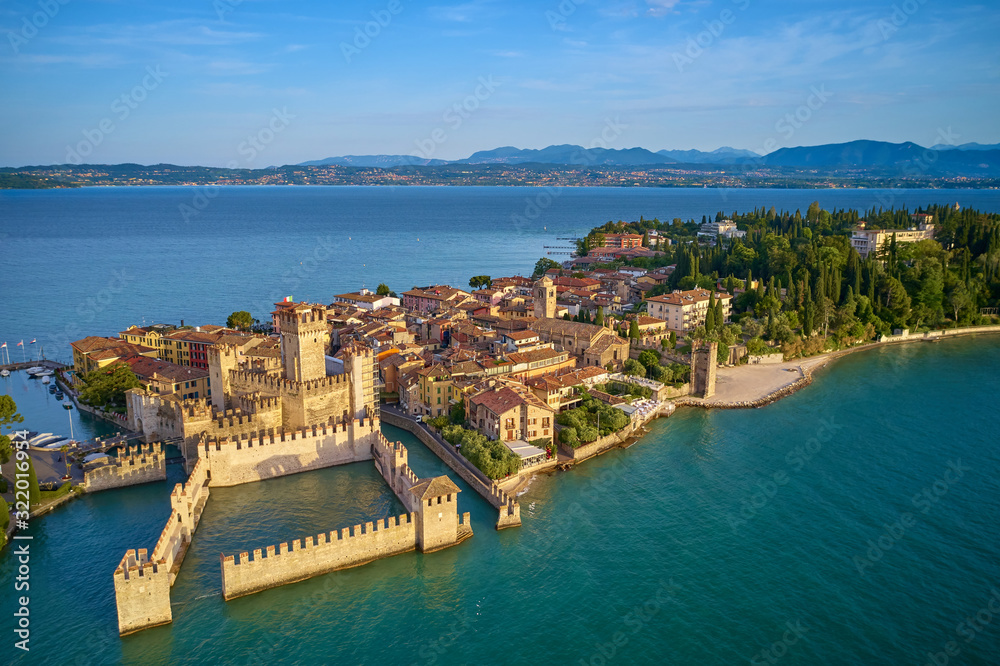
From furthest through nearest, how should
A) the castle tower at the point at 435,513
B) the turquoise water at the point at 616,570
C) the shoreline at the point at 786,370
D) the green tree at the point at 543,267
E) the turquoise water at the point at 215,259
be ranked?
the green tree at the point at 543,267
the turquoise water at the point at 215,259
the shoreline at the point at 786,370
the castle tower at the point at 435,513
the turquoise water at the point at 616,570

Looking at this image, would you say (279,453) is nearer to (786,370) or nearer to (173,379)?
(173,379)

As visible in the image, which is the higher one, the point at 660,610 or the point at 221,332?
the point at 221,332

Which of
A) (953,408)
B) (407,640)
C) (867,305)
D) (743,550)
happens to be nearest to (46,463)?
(407,640)

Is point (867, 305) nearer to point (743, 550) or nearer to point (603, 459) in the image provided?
point (603, 459)

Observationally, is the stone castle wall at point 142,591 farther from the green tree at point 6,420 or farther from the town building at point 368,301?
the town building at point 368,301

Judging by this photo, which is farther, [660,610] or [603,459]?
[603,459]

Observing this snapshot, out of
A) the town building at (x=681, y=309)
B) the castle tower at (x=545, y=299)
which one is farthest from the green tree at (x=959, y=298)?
the castle tower at (x=545, y=299)
